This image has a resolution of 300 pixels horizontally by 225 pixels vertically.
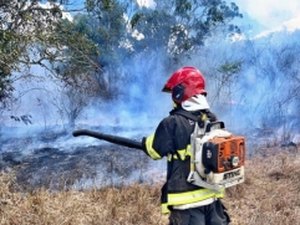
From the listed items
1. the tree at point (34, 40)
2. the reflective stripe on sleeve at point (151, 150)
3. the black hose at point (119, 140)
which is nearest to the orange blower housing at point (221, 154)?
the reflective stripe on sleeve at point (151, 150)

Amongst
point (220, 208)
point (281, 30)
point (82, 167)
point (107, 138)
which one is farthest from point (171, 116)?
point (281, 30)

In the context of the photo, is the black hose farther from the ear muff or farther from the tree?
the tree

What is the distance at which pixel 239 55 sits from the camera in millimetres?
12945

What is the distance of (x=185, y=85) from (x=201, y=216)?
0.85 metres

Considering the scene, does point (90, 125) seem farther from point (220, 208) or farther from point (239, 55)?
point (220, 208)

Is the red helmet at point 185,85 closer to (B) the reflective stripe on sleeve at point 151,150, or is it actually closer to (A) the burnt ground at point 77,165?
(B) the reflective stripe on sleeve at point 151,150

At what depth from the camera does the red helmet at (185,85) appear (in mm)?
2916

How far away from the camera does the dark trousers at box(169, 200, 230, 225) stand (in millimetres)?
2945

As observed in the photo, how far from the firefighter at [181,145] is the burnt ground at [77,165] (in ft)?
10.3

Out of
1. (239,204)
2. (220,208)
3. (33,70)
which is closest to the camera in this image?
(220,208)

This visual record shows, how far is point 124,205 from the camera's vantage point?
4.81m

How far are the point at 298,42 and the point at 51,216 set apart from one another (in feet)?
33.7

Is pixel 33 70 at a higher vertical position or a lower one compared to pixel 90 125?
higher

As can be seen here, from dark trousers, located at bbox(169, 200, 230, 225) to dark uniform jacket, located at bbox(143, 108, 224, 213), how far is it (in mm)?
66
